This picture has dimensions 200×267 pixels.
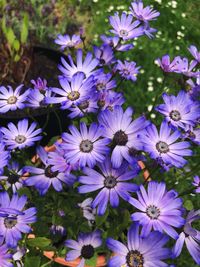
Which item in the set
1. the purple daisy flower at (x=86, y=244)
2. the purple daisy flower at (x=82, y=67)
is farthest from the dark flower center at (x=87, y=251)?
the purple daisy flower at (x=82, y=67)

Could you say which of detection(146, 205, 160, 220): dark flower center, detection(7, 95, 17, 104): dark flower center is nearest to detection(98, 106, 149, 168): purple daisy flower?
detection(146, 205, 160, 220): dark flower center

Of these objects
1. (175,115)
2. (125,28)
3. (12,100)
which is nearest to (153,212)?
(175,115)

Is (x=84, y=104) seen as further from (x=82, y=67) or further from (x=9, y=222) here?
(x=9, y=222)

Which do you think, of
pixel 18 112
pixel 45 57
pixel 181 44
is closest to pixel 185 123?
pixel 18 112

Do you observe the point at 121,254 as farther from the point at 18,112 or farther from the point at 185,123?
the point at 18,112

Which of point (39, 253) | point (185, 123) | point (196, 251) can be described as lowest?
point (39, 253)

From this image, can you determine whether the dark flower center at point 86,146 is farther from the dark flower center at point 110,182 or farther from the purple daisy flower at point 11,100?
the purple daisy flower at point 11,100
